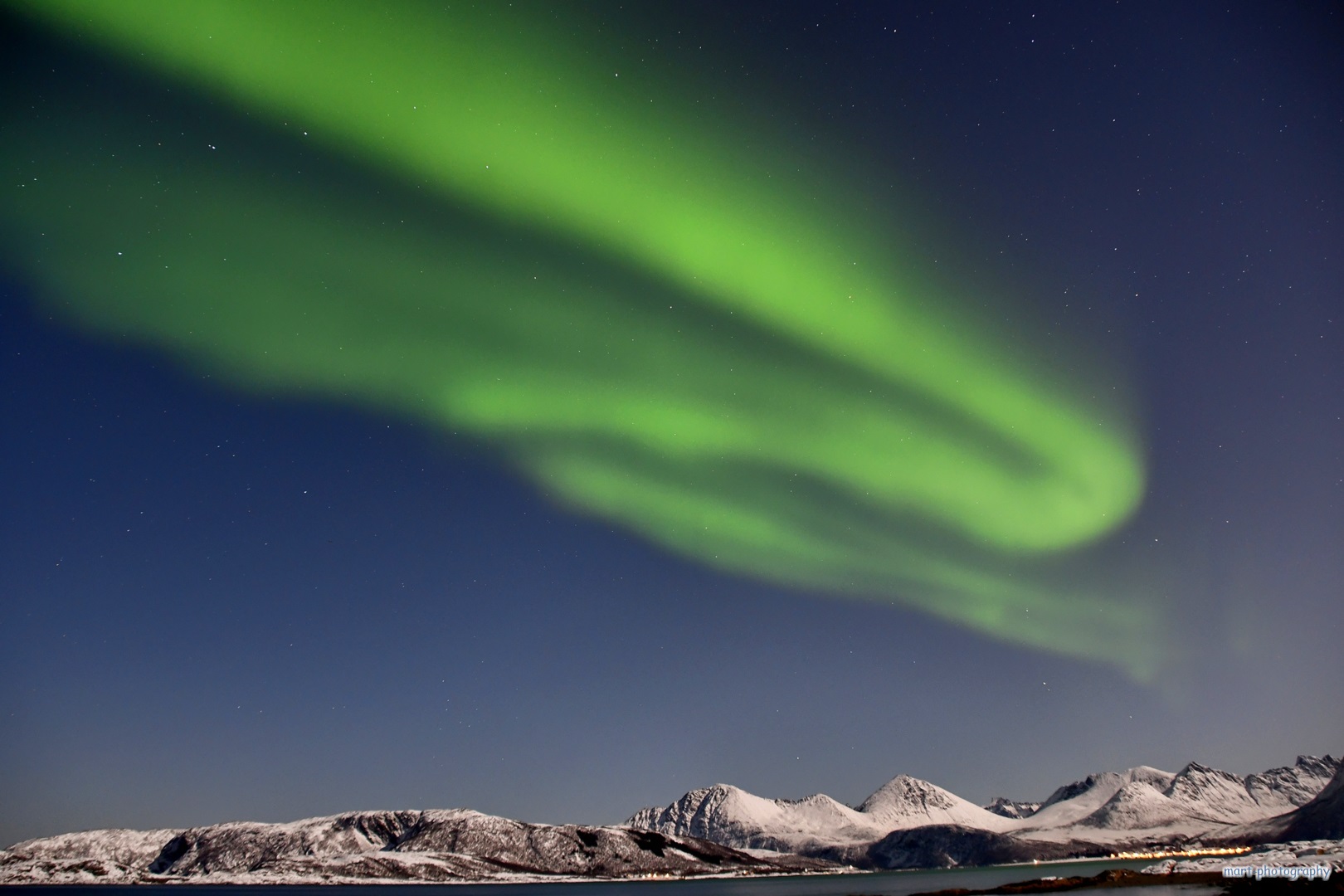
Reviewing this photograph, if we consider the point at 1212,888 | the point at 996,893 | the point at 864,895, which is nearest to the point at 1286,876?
the point at 1212,888

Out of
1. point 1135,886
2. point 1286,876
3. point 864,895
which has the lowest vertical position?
point 864,895

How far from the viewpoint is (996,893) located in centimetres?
11906

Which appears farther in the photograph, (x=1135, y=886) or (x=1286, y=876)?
(x=1135, y=886)

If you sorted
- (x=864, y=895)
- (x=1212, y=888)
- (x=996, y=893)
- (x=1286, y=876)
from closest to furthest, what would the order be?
1. (x=1286, y=876)
2. (x=1212, y=888)
3. (x=996, y=893)
4. (x=864, y=895)

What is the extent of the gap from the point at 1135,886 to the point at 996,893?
26.6 meters

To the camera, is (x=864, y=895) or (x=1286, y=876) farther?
(x=864, y=895)

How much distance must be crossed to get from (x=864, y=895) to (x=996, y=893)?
7895 centimetres

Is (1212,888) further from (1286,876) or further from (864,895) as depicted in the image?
(864,895)

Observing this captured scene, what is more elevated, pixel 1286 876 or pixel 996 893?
pixel 1286 876

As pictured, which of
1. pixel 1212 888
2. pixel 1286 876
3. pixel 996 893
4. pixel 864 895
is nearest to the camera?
pixel 1286 876

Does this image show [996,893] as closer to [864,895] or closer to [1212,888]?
[1212,888]

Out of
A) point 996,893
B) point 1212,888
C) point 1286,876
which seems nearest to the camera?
point 1286,876

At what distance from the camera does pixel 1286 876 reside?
9025 cm

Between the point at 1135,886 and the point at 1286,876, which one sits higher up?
the point at 1286,876
